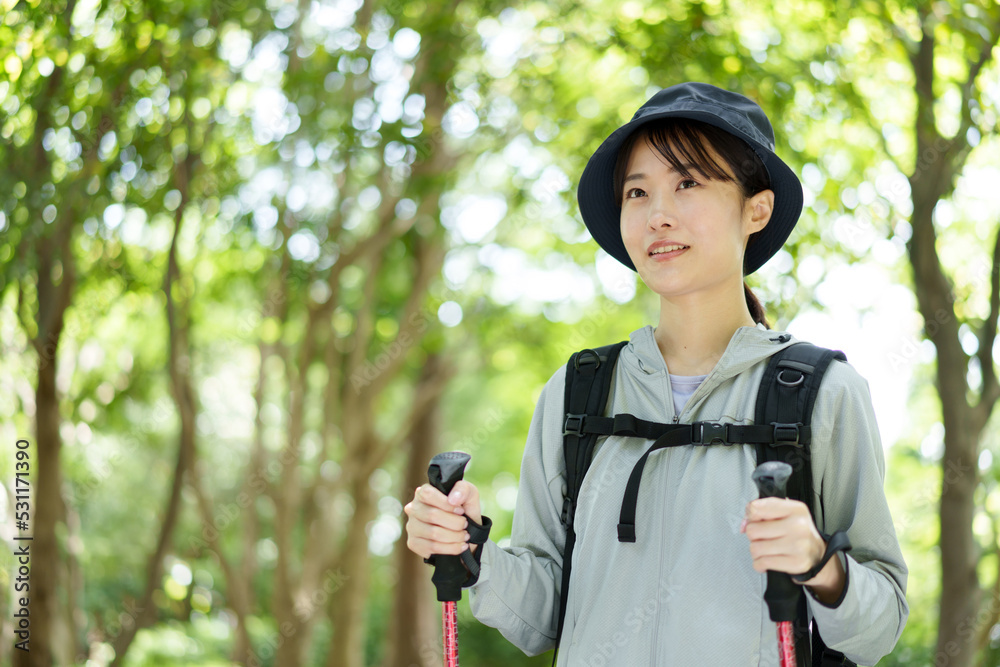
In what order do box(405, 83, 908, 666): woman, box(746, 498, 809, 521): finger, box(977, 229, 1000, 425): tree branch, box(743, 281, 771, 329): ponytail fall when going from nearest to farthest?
box(746, 498, 809, 521): finger → box(405, 83, 908, 666): woman → box(743, 281, 771, 329): ponytail → box(977, 229, 1000, 425): tree branch

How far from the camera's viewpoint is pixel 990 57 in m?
4.47

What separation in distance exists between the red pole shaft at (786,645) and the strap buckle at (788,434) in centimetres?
34

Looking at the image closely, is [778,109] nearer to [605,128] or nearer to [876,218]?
[876,218]

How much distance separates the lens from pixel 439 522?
1.71 m

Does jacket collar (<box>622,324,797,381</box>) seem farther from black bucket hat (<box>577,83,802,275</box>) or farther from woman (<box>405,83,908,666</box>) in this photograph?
black bucket hat (<box>577,83,802,275</box>)

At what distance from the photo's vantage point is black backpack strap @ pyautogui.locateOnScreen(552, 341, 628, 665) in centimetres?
191

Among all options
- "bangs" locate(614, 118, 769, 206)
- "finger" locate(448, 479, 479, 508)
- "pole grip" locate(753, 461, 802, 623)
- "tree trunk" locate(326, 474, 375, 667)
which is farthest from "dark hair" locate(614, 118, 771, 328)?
"tree trunk" locate(326, 474, 375, 667)

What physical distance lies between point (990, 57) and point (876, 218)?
114cm

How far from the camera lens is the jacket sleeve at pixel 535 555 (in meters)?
1.83

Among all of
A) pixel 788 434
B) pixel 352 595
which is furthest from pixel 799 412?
pixel 352 595

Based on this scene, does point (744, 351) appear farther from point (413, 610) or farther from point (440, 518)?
point (413, 610)

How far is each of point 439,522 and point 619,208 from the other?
970 mm

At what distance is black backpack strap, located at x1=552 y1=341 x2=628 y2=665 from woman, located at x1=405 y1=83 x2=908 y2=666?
0.10ft

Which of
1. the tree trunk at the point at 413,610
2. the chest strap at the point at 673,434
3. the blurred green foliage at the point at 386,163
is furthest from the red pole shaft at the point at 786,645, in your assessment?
the tree trunk at the point at 413,610
